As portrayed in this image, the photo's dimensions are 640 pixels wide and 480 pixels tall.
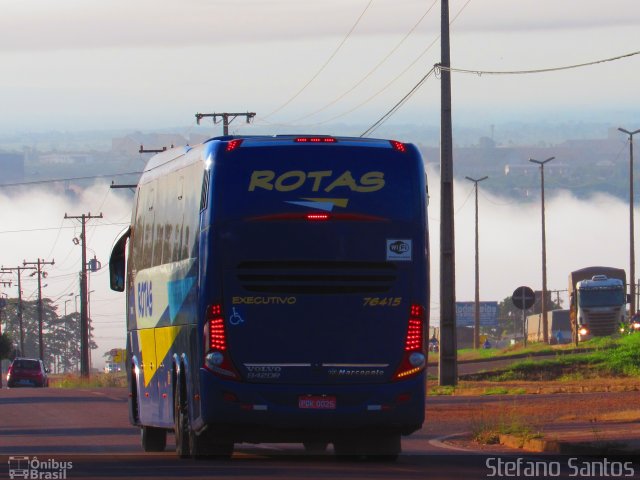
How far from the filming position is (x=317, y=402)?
16.8 metres

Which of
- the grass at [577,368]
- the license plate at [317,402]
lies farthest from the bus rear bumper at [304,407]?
the grass at [577,368]

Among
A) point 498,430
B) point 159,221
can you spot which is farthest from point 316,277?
point 498,430

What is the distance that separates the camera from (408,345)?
1702cm

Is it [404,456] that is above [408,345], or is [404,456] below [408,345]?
below

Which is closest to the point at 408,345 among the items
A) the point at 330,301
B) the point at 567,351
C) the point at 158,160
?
the point at 330,301

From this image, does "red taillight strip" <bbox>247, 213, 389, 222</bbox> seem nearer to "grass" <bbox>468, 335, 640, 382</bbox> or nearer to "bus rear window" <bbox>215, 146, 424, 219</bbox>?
"bus rear window" <bbox>215, 146, 424, 219</bbox>

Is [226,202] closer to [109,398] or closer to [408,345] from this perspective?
[408,345]

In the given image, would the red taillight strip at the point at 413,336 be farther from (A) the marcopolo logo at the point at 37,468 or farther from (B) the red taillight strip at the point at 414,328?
(A) the marcopolo logo at the point at 37,468

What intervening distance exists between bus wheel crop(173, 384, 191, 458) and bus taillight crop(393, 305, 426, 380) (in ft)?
8.86

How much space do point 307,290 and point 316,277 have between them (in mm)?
174

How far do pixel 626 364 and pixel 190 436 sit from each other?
98.0 ft

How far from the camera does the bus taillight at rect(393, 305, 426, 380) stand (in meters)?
17.0

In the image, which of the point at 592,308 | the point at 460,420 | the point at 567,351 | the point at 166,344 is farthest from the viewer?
the point at 592,308

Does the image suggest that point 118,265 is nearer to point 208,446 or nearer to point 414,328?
point 208,446
